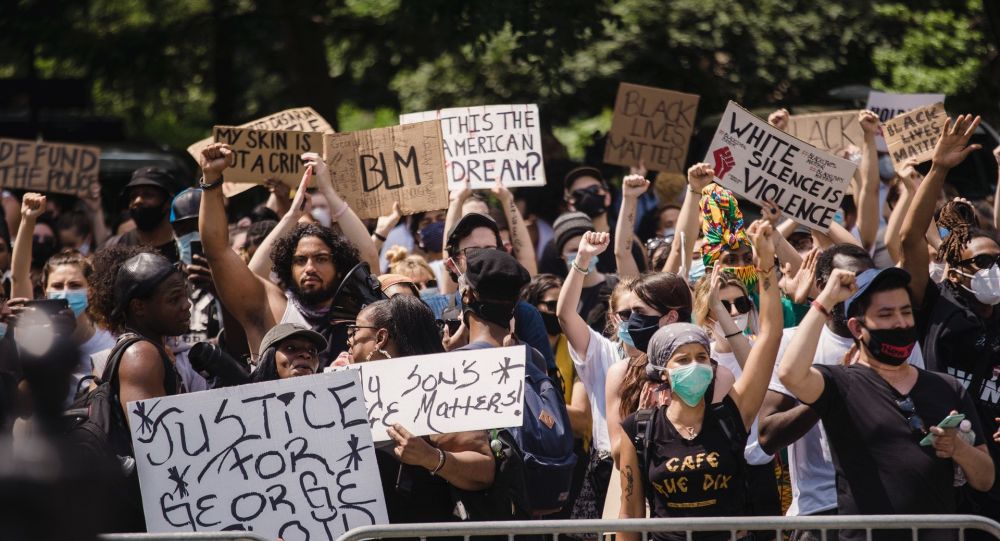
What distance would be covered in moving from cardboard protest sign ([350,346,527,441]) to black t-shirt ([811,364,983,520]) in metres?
1.11

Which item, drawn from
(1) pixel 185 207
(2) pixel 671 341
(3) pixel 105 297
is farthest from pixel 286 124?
(2) pixel 671 341

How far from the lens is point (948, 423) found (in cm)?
471

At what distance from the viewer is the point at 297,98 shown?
15.9 meters

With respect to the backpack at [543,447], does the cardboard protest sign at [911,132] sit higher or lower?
higher

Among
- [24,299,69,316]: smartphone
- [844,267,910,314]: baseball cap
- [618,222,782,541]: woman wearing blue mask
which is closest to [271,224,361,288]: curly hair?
[24,299,69,316]: smartphone

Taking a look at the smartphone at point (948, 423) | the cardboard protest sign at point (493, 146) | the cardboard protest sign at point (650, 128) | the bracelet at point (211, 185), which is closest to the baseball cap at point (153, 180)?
the cardboard protest sign at point (493, 146)

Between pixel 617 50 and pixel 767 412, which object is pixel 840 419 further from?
pixel 617 50

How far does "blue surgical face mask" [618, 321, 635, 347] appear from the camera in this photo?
5789 mm

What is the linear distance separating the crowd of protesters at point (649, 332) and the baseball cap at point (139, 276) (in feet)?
0.03

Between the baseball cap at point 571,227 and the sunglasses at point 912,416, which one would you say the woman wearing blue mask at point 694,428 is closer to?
the sunglasses at point 912,416

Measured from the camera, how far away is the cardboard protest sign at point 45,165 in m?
9.68

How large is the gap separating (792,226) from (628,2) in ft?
29.4

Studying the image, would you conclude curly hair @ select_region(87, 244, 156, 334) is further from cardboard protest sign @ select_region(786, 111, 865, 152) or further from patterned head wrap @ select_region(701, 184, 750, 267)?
cardboard protest sign @ select_region(786, 111, 865, 152)

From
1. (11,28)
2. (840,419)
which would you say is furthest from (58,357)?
(11,28)
